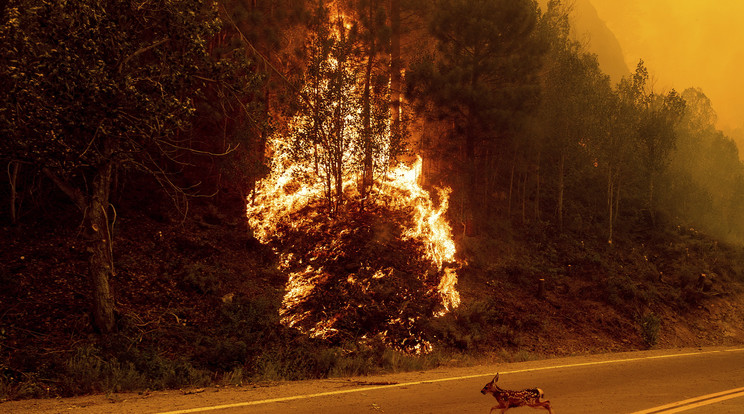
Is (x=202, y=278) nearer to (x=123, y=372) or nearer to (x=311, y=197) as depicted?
(x=123, y=372)

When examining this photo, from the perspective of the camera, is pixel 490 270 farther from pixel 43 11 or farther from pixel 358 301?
pixel 43 11

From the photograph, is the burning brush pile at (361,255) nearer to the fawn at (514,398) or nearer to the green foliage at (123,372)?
the green foliage at (123,372)

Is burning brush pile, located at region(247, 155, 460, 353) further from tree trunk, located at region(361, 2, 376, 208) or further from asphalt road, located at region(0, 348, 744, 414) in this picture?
asphalt road, located at region(0, 348, 744, 414)

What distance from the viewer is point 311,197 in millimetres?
21938

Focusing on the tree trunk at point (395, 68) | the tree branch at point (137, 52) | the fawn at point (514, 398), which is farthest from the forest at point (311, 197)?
the fawn at point (514, 398)

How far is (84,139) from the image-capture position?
9859mm

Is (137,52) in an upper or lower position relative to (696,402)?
upper

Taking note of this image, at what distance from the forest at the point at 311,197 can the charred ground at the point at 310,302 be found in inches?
3.7

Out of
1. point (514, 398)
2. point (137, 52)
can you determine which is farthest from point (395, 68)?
point (514, 398)

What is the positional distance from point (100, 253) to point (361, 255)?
9.72 metres

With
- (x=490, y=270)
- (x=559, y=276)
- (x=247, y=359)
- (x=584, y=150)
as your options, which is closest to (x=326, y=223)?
(x=490, y=270)

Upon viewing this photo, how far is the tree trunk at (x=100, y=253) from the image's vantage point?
1059 centimetres

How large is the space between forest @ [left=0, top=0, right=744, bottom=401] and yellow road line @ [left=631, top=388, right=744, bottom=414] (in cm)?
560

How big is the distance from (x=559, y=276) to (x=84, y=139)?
20.4 meters
